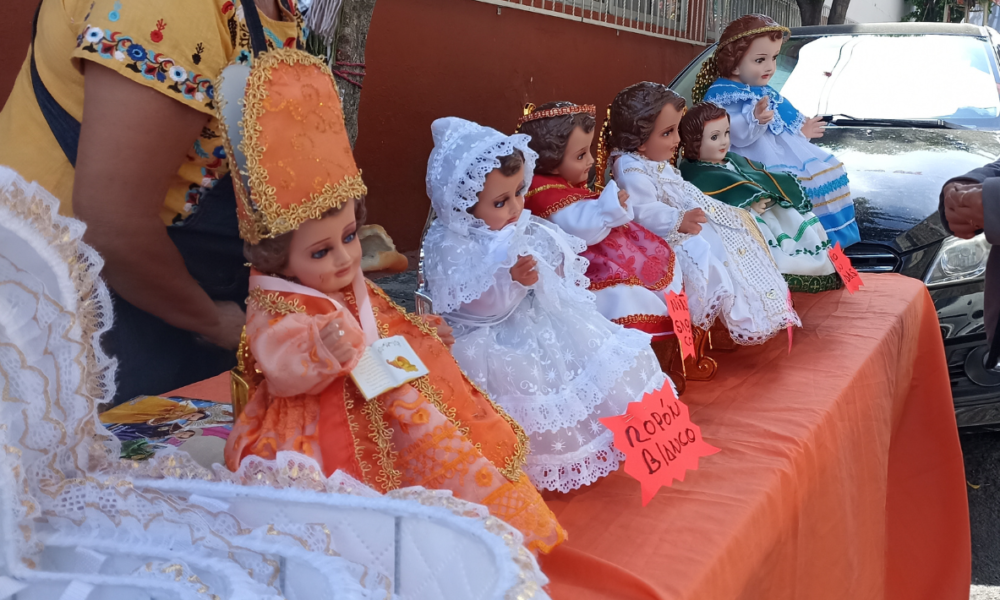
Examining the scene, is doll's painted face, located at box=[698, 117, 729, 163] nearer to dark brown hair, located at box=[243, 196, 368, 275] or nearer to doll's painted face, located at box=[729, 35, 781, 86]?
doll's painted face, located at box=[729, 35, 781, 86]

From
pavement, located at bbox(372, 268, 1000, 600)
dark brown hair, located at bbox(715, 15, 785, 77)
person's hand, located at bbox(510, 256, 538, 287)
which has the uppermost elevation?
dark brown hair, located at bbox(715, 15, 785, 77)

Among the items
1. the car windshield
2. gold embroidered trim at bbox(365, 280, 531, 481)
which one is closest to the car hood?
the car windshield

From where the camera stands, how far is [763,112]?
90.7 inches

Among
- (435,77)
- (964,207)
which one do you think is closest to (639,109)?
(964,207)

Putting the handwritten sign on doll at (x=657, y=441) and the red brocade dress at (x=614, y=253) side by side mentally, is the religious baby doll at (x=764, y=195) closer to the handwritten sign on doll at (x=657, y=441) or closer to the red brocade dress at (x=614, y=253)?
the red brocade dress at (x=614, y=253)

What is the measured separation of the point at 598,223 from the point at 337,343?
739 mm

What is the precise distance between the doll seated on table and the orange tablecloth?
0.21 metres

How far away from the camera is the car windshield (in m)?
3.23

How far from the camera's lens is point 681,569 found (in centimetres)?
96

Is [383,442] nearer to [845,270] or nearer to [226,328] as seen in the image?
[226,328]

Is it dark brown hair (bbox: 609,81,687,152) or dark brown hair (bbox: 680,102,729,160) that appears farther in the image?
dark brown hair (bbox: 680,102,729,160)

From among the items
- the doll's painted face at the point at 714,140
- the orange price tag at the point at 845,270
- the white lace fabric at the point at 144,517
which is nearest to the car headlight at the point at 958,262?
the orange price tag at the point at 845,270

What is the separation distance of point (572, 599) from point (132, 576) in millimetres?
520

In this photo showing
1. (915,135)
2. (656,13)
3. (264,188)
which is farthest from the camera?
(656,13)
